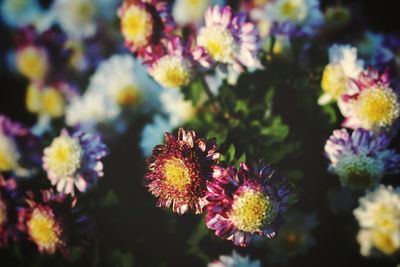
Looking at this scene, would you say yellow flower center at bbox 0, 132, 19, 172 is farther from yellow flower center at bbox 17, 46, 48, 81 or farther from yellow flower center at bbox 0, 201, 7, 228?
yellow flower center at bbox 17, 46, 48, 81

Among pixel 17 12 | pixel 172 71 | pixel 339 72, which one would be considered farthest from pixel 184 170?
pixel 17 12

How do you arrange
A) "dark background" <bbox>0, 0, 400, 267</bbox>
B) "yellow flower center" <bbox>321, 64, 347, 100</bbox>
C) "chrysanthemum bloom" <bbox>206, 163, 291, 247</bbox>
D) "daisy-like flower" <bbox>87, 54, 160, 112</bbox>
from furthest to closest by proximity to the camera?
"daisy-like flower" <bbox>87, 54, 160, 112</bbox>, "dark background" <bbox>0, 0, 400, 267</bbox>, "yellow flower center" <bbox>321, 64, 347, 100</bbox>, "chrysanthemum bloom" <bbox>206, 163, 291, 247</bbox>

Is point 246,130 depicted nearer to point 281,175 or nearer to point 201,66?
point 201,66

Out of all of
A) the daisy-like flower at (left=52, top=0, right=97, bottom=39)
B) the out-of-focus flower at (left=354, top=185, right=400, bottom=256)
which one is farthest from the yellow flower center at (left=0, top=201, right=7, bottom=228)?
the out-of-focus flower at (left=354, top=185, right=400, bottom=256)

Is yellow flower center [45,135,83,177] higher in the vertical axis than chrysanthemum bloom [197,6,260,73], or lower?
lower

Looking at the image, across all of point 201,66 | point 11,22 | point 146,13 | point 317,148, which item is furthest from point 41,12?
point 317,148

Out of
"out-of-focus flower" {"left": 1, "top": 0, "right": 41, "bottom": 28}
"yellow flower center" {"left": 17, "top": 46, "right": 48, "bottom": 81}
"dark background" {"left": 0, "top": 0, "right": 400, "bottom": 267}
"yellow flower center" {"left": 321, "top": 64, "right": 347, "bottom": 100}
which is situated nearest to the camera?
"yellow flower center" {"left": 321, "top": 64, "right": 347, "bottom": 100}

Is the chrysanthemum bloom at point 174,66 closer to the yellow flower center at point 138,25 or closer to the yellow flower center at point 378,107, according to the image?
the yellow flower center at point 138,25
